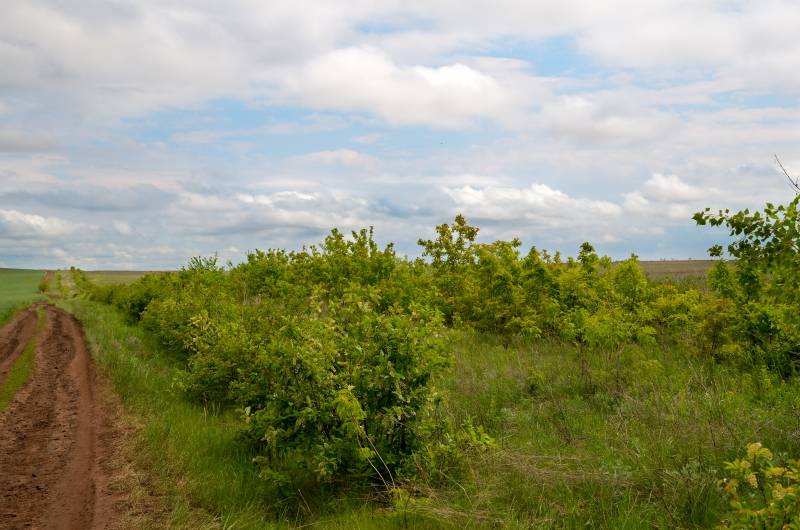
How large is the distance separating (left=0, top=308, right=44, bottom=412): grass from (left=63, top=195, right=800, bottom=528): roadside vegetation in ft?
7.05

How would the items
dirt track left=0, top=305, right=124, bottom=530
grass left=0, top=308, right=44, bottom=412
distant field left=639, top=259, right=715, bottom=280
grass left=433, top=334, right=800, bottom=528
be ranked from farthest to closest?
1. distant field left=639, top=259, right=715, bottom=280
2. grass left=0, top=308, right=44, bottom=412
3. dirt track left=0, top=305, right=124, bottom=530
4. grass left=433, top=334, right=800, bottom=528

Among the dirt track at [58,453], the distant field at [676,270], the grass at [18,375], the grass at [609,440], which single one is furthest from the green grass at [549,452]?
the distant field at [676,270]

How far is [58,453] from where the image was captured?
30.5ft

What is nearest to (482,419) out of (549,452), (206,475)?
(549,452)

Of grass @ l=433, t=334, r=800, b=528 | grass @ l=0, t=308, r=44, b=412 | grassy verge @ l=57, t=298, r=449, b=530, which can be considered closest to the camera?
grass @ l=433, t=334, r=800, b=528

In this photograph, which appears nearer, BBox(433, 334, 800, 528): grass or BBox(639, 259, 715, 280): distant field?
BBox(433, 334, 800, 528): grass

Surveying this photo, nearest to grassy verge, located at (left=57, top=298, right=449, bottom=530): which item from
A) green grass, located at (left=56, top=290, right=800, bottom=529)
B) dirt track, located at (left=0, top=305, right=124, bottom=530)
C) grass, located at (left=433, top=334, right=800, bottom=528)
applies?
green grass, located at (left=56, top=290, right=800, bottom=529)

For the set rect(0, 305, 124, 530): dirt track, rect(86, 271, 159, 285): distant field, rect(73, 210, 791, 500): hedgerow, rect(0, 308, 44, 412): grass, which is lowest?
rect(0, 305, 124, 530): dirt track

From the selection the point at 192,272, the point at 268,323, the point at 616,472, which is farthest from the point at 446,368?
the point at 192,272

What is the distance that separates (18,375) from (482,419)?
499 inches

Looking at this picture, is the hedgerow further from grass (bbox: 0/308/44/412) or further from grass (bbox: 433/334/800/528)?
grass (bbox: 0/308/44/412)

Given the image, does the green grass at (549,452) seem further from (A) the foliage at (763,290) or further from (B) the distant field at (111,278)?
(B) the distant field at (111,278)

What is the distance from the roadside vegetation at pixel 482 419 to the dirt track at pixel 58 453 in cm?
69

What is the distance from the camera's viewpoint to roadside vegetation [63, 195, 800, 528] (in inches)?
239
